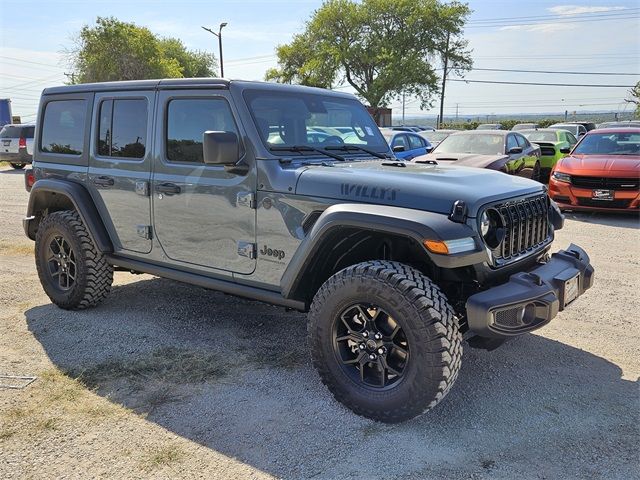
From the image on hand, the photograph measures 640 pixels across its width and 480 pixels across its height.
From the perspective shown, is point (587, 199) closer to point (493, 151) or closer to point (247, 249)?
point (493, 151)

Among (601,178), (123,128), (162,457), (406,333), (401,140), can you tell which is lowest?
(162,457)

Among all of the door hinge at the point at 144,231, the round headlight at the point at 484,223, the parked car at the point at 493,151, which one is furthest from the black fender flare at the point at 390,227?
the parked car at the point at 493,151

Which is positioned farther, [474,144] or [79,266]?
[474,144]

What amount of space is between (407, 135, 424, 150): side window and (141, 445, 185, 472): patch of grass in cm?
1130

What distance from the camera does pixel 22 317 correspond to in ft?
16.1

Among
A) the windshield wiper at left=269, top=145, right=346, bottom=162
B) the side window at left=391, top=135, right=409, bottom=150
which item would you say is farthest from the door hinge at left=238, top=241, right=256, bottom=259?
the side window at left=391, top=135, right=409, bottom=150

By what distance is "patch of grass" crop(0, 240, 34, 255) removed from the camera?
7.23 meters

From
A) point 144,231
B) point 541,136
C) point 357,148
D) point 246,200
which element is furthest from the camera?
point 541,136

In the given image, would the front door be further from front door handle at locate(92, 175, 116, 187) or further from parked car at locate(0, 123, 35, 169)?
parked car at locate(0, 123, 35, 169)

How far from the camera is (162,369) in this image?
3.85 meters

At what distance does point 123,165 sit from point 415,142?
10.2 meters

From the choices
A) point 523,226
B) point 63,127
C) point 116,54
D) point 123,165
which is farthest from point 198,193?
point 116,54

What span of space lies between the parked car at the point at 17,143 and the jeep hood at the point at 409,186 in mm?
16693

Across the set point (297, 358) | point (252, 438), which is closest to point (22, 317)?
point (297, 358)
